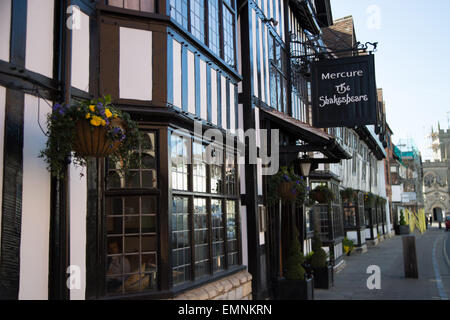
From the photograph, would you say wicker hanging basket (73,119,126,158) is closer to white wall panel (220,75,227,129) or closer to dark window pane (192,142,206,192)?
dark window pane (192,142,206,192)

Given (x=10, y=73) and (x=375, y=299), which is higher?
(x=10, y=73)

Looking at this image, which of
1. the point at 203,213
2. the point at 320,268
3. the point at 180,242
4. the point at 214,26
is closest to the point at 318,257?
the point at 320,268

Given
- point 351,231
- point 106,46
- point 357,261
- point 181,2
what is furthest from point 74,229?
point 351,231

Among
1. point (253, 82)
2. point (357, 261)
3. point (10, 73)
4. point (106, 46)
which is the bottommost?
point (357, 261)

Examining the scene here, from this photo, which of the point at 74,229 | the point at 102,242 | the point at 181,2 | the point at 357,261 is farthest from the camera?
the point at 357,261

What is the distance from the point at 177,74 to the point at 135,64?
0.90 metres

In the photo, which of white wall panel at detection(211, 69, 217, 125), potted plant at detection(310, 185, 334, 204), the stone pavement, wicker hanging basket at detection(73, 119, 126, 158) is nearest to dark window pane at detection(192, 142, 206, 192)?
white wall panel at detection(211, 69, 217, 125)

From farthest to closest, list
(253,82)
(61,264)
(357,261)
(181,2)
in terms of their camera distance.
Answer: (357,261) → (253,82) → (181,2) → (61,264)

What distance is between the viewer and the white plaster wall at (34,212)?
16.5ft

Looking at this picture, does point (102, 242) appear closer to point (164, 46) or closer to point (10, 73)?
point (10, 73)

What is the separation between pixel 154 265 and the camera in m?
6.53

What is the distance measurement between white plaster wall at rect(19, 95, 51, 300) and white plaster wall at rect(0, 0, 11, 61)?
0.53 metres

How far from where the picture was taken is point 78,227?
5.77 meters

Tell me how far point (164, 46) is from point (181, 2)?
1273 mm
